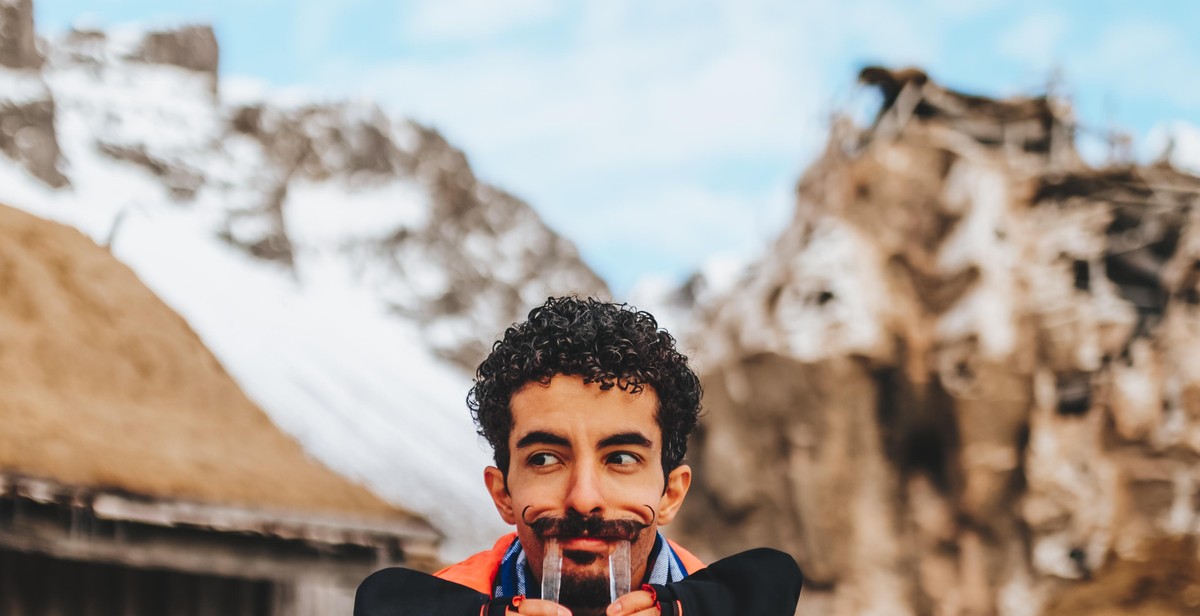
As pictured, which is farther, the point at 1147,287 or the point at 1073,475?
the point at 1147,287

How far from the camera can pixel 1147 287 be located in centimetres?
1625

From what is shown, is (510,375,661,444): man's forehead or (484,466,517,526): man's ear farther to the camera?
(484,466,517,526): man's ear

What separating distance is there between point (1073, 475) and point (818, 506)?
125 inches

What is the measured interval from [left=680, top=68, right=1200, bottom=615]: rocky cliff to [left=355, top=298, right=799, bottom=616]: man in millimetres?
12491

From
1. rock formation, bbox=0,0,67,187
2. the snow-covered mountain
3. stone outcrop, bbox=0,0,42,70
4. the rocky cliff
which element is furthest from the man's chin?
stone outcrop, bbox=0,0,42,70

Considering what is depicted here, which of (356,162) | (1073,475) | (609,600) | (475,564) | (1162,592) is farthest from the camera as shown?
(356,162)

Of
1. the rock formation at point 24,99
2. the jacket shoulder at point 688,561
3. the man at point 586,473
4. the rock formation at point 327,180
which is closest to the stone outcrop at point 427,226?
the rock formation at point 327,180

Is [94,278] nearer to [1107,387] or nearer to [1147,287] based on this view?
[1107,387]

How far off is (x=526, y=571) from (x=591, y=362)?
1.26 ft

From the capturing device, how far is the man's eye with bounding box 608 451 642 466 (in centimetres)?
191

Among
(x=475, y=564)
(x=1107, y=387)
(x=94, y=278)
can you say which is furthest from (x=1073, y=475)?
(x=475, y=564)

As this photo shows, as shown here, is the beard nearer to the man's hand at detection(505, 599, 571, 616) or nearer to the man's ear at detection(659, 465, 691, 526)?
the man's hand at detection(505, 599, 571, 616)

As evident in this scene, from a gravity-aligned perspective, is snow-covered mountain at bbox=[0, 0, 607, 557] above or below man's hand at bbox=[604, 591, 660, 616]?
above

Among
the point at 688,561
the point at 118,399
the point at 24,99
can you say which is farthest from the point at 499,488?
the point at 24,99
